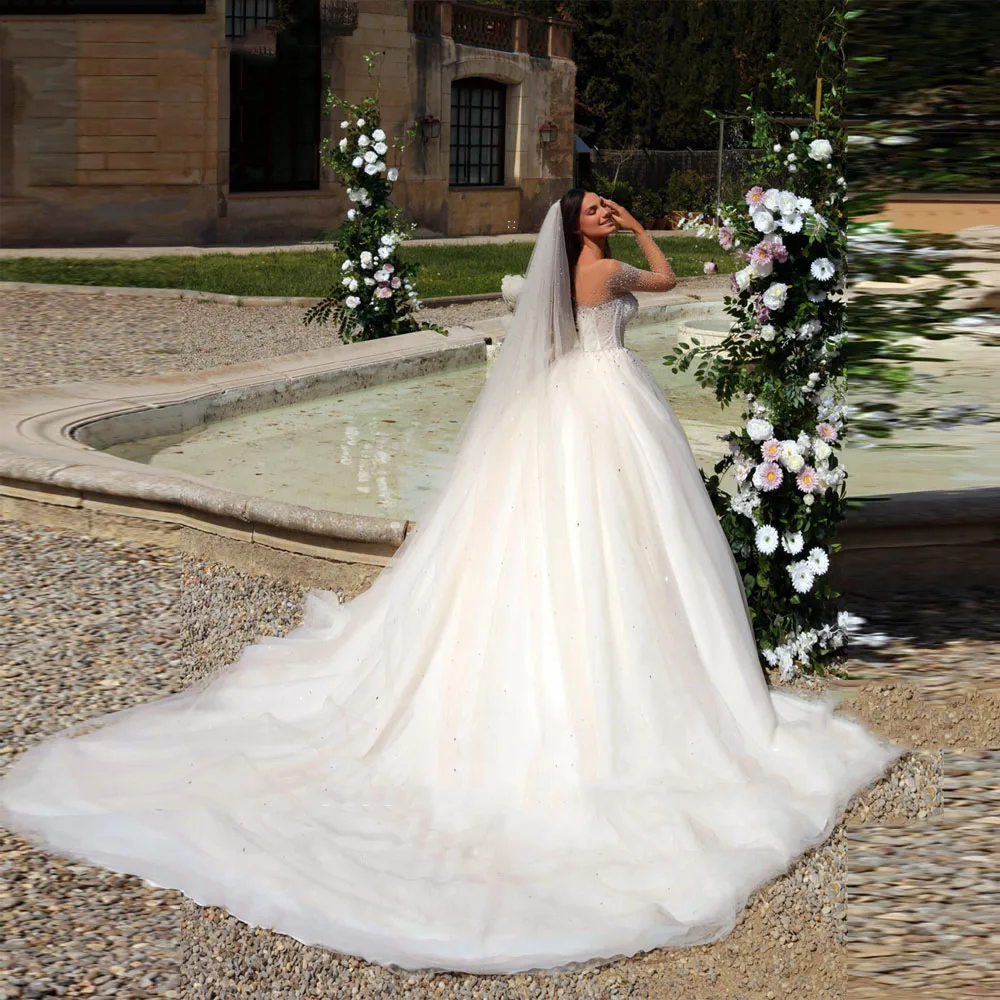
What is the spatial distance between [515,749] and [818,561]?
1.51m

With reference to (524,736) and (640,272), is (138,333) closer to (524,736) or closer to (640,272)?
(640,272)

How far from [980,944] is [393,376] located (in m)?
8.17

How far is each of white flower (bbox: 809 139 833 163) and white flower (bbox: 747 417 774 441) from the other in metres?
0.94

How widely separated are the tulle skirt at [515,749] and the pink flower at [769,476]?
43 cm

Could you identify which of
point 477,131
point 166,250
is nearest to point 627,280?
point 166,250

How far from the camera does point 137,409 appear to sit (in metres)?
8.68

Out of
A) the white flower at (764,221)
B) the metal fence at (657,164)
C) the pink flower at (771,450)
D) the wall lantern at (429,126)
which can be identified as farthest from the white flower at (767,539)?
the metal fence at (657,164)

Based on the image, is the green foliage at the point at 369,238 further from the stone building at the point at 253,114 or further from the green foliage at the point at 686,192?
the green foliage at the point at 686,192


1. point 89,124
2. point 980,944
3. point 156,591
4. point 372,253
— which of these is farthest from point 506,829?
point 89,124

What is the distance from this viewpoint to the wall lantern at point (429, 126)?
25.6m

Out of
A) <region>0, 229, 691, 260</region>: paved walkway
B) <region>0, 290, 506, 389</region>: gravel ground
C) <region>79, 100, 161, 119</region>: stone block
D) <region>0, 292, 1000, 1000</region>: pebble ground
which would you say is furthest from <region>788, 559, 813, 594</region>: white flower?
<region>79, 100, 161, 119</region>: stone block

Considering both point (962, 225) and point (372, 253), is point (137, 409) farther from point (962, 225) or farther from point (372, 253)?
point (962, 225)

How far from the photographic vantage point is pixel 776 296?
5016 mm

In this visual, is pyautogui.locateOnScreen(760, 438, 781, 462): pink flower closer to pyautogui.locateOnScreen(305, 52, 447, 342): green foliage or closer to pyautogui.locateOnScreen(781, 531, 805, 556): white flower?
pyautogui.locateOnScreen(781, 531, 805, 556): white flower
